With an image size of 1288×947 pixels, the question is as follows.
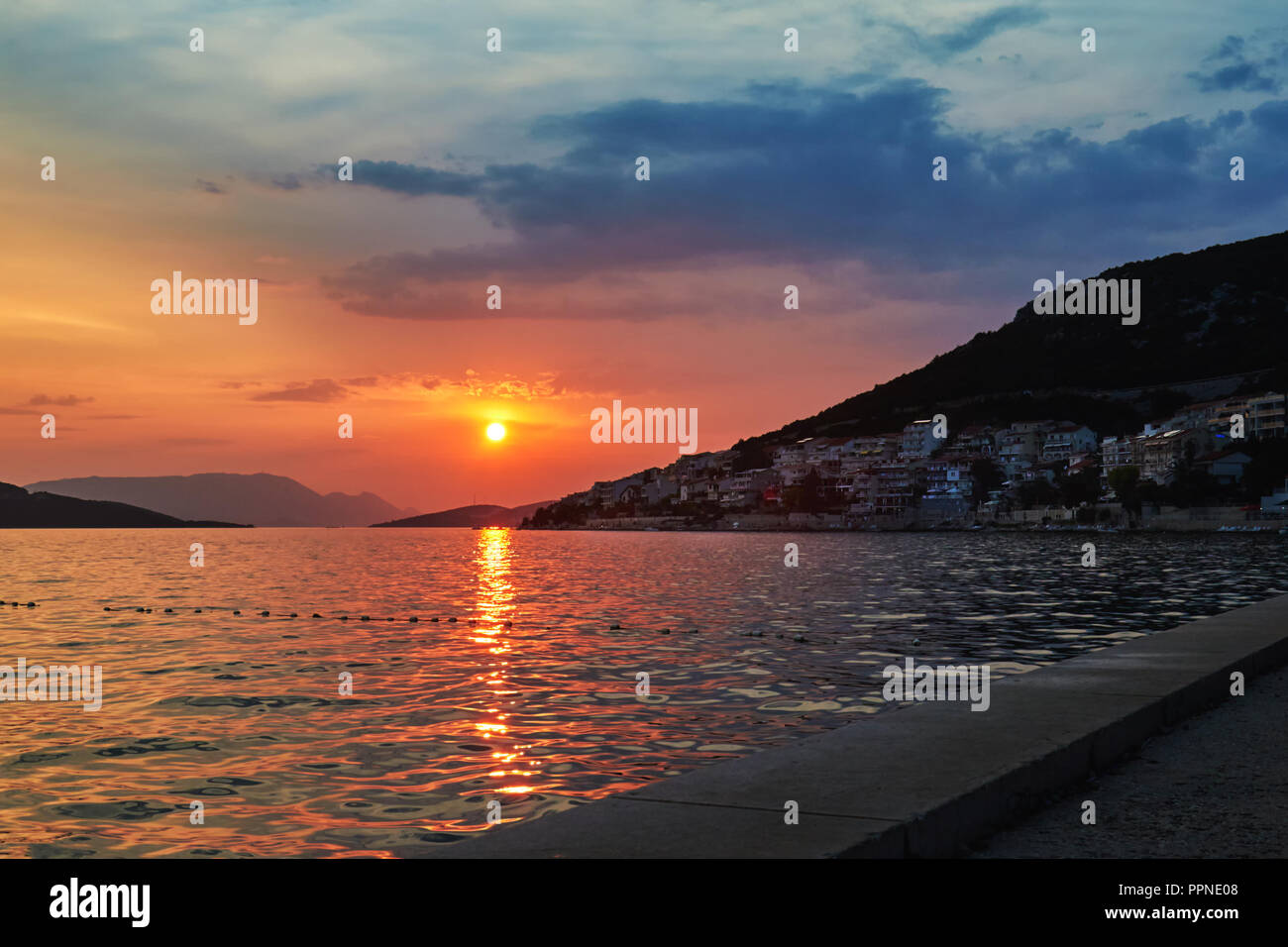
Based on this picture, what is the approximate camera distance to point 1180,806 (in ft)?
21.0

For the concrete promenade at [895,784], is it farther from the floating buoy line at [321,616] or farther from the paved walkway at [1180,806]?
the floating buoy line at [321,616]

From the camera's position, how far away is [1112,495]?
15888 centimetres

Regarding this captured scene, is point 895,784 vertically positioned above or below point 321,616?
above

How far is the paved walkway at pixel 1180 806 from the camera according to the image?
222 inches

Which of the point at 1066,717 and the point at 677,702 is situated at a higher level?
the point at 1066,717

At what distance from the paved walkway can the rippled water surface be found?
4.04 m

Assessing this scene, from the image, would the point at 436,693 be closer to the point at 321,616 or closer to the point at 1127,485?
the point at 321,616

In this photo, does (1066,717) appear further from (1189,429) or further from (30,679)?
(1189,429)

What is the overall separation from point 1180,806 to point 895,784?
1806mm

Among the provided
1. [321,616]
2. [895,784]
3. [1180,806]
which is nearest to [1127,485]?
[321,616]

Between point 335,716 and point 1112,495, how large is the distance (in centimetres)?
16290

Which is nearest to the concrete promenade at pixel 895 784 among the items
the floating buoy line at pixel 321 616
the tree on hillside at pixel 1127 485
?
the floating buoy line at pixel 321 616
